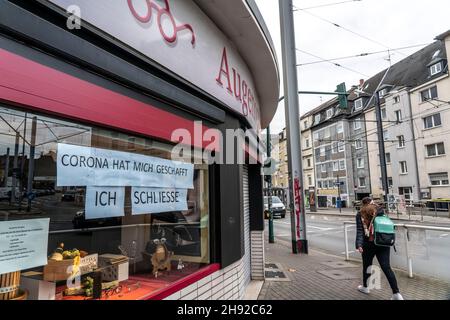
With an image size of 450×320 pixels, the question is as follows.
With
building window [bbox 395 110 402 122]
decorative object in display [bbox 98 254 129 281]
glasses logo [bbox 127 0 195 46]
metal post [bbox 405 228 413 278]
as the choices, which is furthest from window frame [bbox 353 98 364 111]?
decorative object in display [bbox 98 254 129 281]

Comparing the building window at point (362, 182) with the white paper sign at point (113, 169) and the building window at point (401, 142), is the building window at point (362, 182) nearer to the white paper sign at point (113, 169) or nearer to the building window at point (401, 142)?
the building window at point (401, 142)

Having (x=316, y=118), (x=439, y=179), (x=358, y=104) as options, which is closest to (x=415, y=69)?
(x=358, y=104)

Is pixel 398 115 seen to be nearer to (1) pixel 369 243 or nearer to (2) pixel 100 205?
(1) pixel 369 243

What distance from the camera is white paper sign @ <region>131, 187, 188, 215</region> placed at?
2969 mm

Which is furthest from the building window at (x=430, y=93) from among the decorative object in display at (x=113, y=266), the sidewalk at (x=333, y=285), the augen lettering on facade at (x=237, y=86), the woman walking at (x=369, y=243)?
the decorative object in display at (x=113, y=266)

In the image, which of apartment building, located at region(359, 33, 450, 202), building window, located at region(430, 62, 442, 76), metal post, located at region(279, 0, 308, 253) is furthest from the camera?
building window, located at region(430, 62, 442, 76)

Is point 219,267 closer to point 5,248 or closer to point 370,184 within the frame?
point 5,248

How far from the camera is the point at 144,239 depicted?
3.77m

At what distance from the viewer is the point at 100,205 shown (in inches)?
102

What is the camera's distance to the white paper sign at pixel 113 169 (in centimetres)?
237

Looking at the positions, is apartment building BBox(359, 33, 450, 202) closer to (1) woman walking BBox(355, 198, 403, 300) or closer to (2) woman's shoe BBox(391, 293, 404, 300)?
(1) woman walking BBox(355, 198, 403, 300)

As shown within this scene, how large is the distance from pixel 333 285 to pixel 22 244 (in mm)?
5877

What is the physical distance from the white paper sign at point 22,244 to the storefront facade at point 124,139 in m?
0.02

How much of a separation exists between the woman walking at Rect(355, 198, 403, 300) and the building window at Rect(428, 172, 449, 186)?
25.9m
